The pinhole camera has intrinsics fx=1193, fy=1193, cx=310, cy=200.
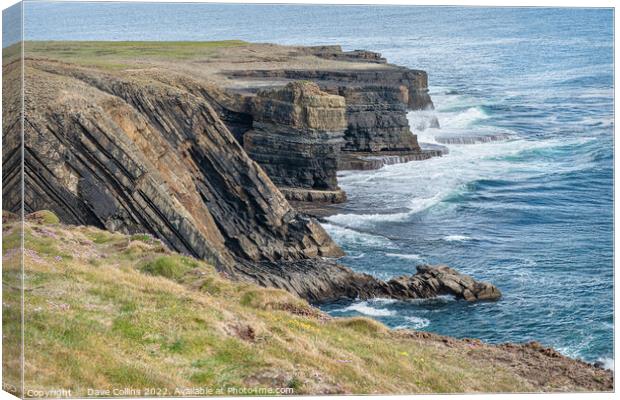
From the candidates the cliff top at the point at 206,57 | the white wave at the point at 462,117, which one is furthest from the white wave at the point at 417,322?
the cliff top at the point at 206,57

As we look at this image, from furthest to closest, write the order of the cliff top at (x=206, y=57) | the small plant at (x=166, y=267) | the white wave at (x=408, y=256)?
the white wave at (x=408, y=256) < the cliff top at (x=206, y=57) < the small plant at (x=166, y=267)

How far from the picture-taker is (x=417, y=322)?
112ft

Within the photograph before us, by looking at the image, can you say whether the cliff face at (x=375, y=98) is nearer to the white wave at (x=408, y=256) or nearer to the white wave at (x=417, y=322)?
the white wave at (x=408, y=256)

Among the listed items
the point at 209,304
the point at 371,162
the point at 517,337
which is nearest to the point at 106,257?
the point at 209,304

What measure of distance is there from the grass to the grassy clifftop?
465cm

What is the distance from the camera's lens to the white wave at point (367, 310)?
115 ft

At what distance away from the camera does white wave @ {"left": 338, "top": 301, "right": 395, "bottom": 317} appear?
115 ft

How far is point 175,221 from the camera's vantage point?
36781 mm

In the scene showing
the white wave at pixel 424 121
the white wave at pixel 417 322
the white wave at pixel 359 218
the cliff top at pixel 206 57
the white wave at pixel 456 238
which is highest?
the cliff top at pixel 206 57

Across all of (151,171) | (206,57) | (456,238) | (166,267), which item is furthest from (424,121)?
(166,267)

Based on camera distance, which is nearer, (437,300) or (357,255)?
(437,300)

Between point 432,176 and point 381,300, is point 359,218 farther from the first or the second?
point 381,300

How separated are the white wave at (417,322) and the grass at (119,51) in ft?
30.1

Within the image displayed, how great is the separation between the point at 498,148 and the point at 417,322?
29.9 ft
